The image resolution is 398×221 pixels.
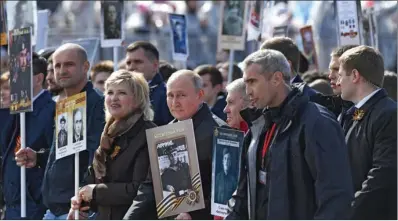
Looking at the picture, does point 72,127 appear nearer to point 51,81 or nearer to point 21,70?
point 21,70

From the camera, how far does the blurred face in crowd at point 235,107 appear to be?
309 inches

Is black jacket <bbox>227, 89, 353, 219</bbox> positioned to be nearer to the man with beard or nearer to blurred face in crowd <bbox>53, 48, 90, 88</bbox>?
blurred face in crowd <bbox>53, 48, 90, 88</bbox>

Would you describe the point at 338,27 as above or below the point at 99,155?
above

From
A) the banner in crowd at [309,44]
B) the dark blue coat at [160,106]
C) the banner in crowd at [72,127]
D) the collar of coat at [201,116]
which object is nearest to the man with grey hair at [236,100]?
the collar of coat at [201,116]

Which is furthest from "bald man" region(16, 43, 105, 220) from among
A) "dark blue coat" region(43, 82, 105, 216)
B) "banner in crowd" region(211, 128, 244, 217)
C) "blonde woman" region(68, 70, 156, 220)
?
"banner in crowd" region(211, 128, 244, 217)

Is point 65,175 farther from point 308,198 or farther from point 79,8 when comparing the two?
point 79,8

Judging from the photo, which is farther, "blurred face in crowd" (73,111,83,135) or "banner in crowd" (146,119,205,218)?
"blurred face in crowd" (73,111,83,135)

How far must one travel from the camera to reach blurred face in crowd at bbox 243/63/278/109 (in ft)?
20.9

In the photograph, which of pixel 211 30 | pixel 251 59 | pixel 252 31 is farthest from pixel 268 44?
pixel 211 30

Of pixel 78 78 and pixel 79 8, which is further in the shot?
pixel 79 8

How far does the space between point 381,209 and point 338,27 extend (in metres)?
4.86

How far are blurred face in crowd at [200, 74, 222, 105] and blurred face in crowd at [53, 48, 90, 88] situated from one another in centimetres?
252

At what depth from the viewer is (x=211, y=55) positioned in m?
19.6

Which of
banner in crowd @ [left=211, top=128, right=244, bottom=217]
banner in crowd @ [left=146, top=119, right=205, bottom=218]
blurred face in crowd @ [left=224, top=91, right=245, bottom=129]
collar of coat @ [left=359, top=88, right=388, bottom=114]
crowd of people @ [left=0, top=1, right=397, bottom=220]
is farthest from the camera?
blurred face in crowd @ [left=224, top=91, right=245, bottom=129]
